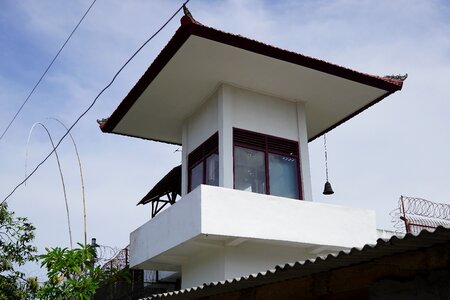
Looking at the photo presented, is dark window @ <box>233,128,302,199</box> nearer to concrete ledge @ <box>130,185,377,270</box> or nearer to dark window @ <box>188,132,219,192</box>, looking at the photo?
dark window @ <box>188,132,219,192</box>

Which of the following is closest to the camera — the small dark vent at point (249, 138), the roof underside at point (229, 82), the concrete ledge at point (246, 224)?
the concrete ledge at point (246, 224)

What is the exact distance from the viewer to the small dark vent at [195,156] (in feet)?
36.6

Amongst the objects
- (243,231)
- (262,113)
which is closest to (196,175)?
(262,113)

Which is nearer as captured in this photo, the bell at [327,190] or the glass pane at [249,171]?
the glass pane at [249,171]

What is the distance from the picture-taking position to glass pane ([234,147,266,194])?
1005 cm

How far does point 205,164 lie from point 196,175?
47cm

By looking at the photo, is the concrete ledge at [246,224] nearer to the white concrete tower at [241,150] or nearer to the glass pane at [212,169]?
the white concrete tower at [241,150]

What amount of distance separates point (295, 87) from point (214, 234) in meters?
3.48

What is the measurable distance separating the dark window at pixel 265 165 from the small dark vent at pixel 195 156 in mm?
1107

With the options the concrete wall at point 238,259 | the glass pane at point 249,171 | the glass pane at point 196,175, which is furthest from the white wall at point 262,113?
the concrete wall at point 238,259

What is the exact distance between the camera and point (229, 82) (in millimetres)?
10539

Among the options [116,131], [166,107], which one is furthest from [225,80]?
[116,131]

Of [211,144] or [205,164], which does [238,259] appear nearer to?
A: [205,164]

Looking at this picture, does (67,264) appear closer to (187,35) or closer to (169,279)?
(169,279)
